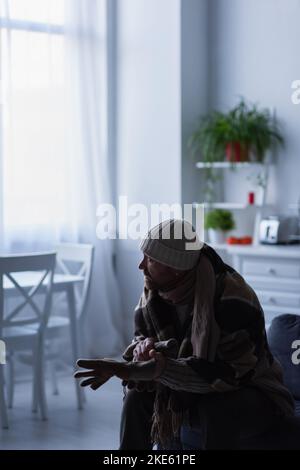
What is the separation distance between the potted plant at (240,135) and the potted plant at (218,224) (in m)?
0.34

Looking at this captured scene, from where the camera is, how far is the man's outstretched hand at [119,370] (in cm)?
234

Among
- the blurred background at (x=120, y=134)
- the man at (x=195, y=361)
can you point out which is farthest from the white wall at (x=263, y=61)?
the man at (x=195, y=361)

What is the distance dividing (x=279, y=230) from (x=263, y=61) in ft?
3.61

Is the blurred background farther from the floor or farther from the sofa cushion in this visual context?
the sofa cushion

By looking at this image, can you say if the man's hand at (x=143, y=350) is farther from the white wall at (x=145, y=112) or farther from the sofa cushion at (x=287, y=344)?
the white wall at (x=145, y=112)

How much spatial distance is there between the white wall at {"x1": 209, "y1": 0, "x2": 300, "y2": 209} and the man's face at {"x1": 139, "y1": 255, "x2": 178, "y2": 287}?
251 cm

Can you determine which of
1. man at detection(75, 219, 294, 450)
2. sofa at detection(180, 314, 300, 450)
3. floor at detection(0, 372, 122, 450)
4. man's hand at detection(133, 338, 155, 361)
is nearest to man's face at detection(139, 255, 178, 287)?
man at detection(75, 219, 294, 450)

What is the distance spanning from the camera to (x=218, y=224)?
16.5 ft

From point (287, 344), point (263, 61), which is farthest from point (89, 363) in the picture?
point (263, 61)

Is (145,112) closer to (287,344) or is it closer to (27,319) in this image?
(27,319)

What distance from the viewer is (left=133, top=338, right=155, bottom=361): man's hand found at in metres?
2.50

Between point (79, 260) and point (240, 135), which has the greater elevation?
point (240, 135)

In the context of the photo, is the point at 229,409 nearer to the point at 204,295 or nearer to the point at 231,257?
the point at 204,295

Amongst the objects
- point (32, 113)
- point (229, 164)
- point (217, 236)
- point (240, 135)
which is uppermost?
point (32, 113)
